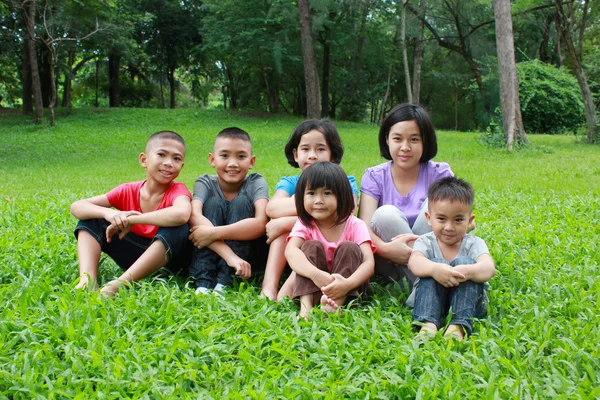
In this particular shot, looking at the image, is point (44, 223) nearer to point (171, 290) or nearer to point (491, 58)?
point (171, 290)

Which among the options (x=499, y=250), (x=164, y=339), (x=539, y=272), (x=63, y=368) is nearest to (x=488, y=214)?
(x=499, y=250)

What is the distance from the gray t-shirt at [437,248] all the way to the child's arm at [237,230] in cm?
101

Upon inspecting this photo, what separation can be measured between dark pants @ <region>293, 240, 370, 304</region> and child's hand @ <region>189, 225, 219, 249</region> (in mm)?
606

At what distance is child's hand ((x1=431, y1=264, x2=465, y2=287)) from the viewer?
2.65 m

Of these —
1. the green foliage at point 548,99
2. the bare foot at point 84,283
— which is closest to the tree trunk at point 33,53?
the bare foot at point 84,283

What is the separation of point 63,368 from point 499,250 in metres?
2.91

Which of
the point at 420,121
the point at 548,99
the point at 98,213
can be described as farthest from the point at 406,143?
the point at 548,99

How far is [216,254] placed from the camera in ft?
11.2

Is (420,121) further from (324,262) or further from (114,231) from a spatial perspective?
(114,231)

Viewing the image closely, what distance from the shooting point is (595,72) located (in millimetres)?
22234

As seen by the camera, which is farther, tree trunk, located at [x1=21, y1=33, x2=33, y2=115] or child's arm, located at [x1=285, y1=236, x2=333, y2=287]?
tree trunk, located at [x1=21, y1=33, x2=33, y2=115]

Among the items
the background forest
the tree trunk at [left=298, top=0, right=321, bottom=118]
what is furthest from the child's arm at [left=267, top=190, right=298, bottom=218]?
the tree trunk at [left=298, top=0, right=321, bottom=118]

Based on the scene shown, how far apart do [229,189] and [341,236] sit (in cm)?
96

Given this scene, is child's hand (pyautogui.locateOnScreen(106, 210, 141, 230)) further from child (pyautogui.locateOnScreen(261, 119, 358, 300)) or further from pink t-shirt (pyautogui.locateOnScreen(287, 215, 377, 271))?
pink t-shirt (pyautogui.locateOnScreen(287, 215, 377, 271))
